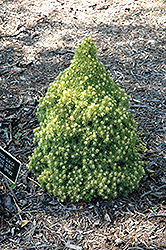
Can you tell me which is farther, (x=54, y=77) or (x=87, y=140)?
(x=54, y=77)

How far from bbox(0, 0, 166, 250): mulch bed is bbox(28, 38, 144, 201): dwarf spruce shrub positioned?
9.3 inches

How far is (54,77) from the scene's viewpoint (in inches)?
207

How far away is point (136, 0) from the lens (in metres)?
7.20

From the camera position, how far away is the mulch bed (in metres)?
3.05

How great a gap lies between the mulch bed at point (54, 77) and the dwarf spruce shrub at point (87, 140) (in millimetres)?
237

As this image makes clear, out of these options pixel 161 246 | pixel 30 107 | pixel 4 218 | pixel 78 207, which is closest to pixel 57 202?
pixel 78 207

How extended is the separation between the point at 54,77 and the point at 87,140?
247cm

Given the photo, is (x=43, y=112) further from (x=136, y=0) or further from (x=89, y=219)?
(x=136, y=0)

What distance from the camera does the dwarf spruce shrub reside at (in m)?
3.05

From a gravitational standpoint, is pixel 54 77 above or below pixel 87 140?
below

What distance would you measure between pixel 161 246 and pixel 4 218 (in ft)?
5.48

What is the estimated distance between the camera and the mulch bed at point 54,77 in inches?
120

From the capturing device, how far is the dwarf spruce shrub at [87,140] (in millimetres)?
3051

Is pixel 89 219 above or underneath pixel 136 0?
underneath
